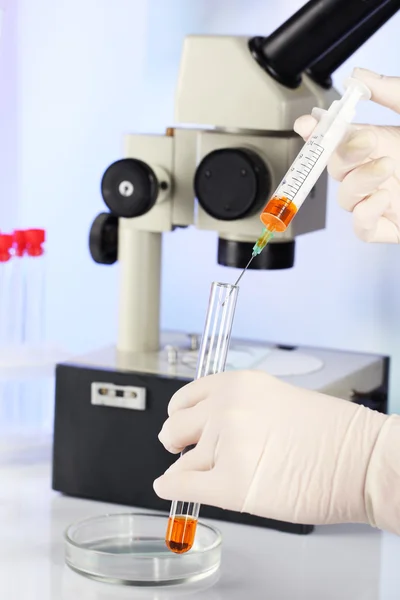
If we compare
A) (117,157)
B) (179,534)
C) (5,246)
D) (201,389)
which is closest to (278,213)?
(201,389)

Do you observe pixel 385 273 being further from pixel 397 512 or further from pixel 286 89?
pixel 397 512

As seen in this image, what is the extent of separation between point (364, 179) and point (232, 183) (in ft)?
0.83

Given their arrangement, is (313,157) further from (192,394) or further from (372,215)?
(192,394)

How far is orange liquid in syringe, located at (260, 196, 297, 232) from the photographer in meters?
1.12

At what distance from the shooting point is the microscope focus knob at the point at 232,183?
4.58 feet

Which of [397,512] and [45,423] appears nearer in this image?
[397,512]

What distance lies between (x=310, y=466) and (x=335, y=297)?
2.96 feet

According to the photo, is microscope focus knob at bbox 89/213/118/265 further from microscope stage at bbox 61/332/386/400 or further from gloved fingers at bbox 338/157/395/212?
gloved fingers at bbox 338/157/395/212

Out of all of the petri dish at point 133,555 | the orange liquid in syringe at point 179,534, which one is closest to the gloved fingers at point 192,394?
the orange liquid in syringe at point 179,534

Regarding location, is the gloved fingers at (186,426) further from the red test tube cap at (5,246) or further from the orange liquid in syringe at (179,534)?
the red test tube cap at (5,246)

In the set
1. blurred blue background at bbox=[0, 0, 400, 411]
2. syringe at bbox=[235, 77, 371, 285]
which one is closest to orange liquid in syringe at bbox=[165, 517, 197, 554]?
syringe at bbox=[235, 77, 371, 285]

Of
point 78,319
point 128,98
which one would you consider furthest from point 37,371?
point 128,98

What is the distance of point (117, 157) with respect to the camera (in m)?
2.09

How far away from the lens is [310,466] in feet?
3.45
